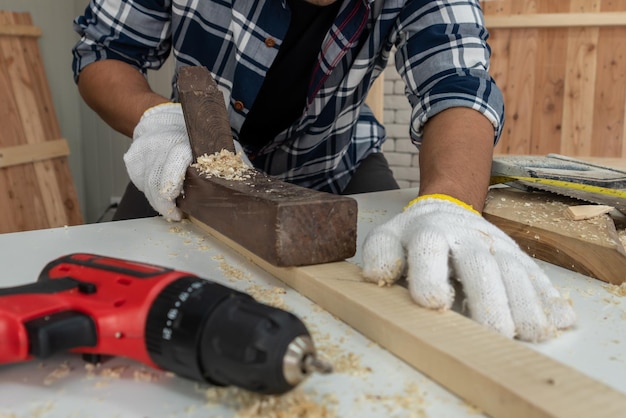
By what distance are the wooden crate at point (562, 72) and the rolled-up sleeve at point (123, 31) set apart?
2.69m

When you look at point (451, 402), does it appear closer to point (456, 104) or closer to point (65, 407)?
point (65, 407)

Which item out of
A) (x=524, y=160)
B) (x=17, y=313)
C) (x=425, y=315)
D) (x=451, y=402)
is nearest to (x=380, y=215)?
(x=524, y=160)

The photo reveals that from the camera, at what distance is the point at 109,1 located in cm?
145

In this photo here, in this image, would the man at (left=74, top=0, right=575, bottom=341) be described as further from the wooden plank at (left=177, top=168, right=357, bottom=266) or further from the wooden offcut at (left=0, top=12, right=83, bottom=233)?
the wooden offcut at (left=0, top=12, right=83, bottom=233)

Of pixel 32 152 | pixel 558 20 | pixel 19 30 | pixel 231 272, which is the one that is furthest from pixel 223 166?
pixel 558 20

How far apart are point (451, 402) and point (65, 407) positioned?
0.34m

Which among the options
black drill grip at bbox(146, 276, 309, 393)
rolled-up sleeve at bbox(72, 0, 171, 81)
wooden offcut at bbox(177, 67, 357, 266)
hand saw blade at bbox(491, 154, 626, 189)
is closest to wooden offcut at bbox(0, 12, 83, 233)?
rolled-up sleeve at bbox(72, 0, 171, 81)

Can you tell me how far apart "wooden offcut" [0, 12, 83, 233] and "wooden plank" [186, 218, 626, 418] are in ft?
7.88

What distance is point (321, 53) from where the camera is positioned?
1396 millimetres

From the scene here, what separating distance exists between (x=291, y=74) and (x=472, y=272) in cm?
88

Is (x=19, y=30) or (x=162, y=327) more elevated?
(x=19, y=30)

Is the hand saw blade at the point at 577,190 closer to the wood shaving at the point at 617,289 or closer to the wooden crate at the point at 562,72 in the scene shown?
the wood shaving at the point at 617,289

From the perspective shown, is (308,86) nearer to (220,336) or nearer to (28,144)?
(220,336)

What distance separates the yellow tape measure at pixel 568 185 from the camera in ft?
3.70
